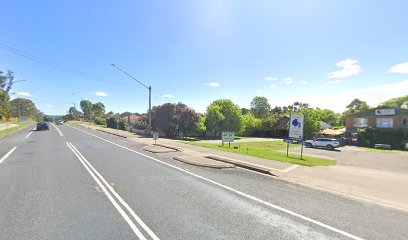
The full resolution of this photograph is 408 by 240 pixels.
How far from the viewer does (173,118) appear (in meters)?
44.7

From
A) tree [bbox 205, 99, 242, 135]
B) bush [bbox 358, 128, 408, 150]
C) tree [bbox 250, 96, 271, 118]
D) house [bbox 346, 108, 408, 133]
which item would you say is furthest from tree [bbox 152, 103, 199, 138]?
tree [bbox 250, 96, 271, 118]

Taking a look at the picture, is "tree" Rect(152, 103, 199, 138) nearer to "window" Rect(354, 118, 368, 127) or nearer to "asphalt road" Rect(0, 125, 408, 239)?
"window" Rect(354, 118, 368, 127)

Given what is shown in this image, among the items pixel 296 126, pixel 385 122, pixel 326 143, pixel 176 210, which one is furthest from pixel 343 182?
pixel 385 122

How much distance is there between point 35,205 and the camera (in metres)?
7.27

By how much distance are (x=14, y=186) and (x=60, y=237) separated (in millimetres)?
5519

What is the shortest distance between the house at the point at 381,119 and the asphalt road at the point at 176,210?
42.9m

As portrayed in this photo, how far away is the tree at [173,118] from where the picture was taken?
147 feet

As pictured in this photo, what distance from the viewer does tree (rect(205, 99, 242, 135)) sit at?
50812 millimetres

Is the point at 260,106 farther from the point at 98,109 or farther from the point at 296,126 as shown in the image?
the point at 296,126

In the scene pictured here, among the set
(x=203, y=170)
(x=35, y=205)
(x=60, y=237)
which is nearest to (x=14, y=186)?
(x=35, y=205)

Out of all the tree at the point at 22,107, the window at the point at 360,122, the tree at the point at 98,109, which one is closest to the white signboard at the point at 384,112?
the window at the point at 360,122

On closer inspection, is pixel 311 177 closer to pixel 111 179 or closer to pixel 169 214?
pixel 169 214

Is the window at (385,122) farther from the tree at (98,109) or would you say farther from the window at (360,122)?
the tree at (98,109)

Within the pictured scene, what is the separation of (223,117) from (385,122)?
27.8 meters
